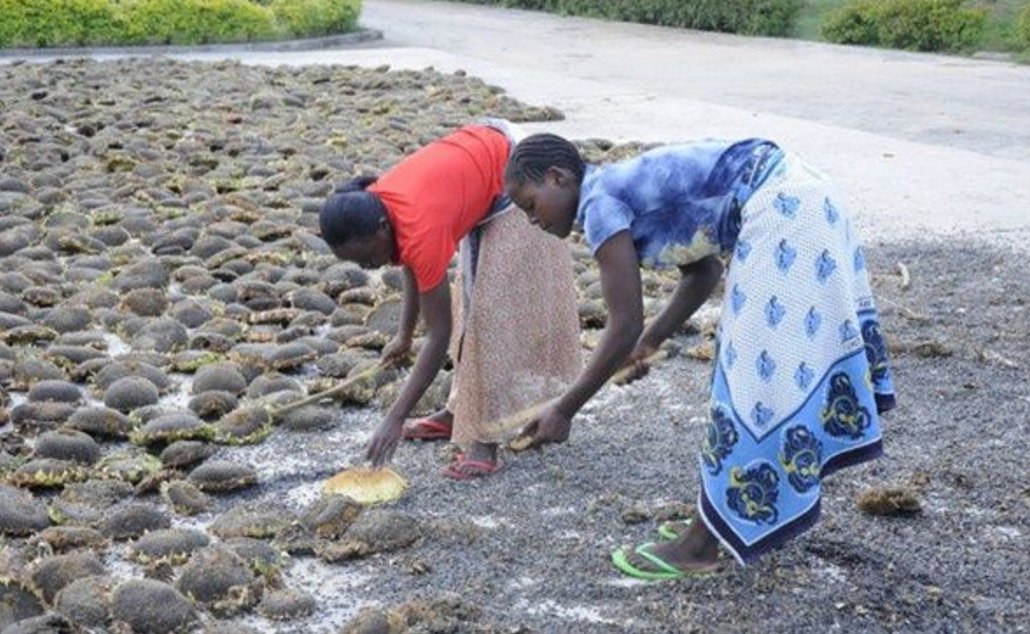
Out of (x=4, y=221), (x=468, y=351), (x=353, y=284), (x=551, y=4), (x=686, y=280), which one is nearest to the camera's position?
(x=686, y=280)

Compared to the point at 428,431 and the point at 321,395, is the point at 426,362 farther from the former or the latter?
the point at 321,395

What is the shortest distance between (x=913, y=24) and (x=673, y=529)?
1458 centimetres

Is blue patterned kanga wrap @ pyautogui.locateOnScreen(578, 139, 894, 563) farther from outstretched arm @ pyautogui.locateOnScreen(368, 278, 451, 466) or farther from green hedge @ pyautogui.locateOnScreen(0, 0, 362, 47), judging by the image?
green hedge @ pyautogui.locateOnScreen(0, 0, 362, 47)

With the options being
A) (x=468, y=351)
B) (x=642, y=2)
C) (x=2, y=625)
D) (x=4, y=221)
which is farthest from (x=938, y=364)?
(x=642, y=2)

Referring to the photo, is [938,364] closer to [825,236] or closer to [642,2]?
[825,236]

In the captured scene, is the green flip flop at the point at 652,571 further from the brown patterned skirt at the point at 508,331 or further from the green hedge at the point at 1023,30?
the green hedge at the point at 1023,30

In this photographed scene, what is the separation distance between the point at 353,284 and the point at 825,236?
316 centimetres

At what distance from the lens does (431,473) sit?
4441 mm

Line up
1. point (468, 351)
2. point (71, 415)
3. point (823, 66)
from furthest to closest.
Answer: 1. point (823, 66)
2. point (71, 415)
3. point (468, 351)

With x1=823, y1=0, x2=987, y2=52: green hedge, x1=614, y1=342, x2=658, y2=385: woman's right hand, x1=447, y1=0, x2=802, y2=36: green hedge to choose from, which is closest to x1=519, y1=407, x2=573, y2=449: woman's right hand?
x1=614, y1=342, x2=658, y2=385: woman's right hand

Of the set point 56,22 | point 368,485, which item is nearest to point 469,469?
point 368,485

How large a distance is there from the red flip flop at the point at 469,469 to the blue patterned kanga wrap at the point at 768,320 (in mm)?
972

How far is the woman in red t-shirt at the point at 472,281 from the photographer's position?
3.97 metres

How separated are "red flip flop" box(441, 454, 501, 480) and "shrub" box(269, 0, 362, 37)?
47.1ft
